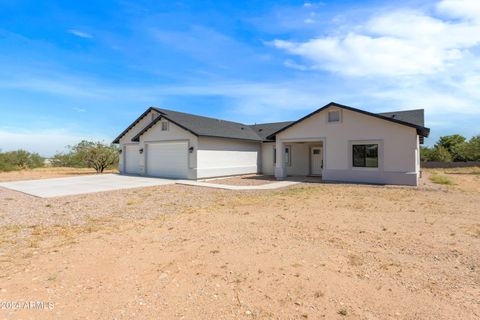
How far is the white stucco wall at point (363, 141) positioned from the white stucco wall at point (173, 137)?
651 centimetres

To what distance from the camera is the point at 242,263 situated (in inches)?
174

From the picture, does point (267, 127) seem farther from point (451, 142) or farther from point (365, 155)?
point (451, 142)

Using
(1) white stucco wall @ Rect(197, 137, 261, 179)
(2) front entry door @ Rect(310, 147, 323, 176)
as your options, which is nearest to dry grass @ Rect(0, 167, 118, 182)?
Result: (1) white stucco wall @ Rect(197, 137, 261, 179)

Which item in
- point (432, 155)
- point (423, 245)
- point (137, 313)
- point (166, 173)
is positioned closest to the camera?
point (137, 313)

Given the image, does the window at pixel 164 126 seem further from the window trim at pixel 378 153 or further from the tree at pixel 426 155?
the tree at pixel 426 155

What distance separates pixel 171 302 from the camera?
329cm

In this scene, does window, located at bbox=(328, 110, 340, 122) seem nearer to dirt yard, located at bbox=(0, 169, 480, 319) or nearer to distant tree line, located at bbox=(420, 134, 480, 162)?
dirt yard, located at bbox=(0, 169, 480, 319)

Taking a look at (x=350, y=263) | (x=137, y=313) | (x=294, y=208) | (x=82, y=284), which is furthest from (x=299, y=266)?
(x=294, y=208)

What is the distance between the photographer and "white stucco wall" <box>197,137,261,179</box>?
703 inches

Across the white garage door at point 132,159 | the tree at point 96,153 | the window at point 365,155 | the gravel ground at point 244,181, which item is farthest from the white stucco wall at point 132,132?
the window at point 365,155

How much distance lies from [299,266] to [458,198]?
9.66 meters

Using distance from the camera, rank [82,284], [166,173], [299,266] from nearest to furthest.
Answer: [82,284] < [299,266] < [166,173]

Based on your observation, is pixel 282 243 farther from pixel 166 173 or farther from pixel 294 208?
pixel 166 173

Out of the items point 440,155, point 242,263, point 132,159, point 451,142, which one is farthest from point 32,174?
point 451,142
